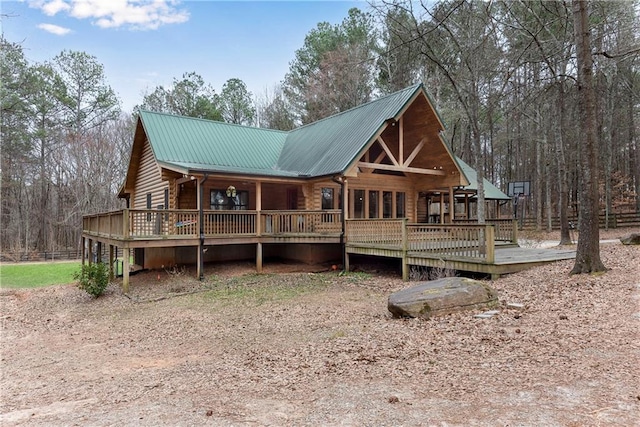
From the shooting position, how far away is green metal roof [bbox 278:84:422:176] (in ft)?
50.2

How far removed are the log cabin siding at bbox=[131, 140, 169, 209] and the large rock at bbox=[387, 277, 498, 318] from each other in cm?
1227

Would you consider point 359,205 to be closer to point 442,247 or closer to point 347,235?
point 347,235

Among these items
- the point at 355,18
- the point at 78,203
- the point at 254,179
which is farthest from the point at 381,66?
the point at 78,203

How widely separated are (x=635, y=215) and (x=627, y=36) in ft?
52.6

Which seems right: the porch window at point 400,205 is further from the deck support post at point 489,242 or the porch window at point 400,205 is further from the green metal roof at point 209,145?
the deck support post at point 489,242

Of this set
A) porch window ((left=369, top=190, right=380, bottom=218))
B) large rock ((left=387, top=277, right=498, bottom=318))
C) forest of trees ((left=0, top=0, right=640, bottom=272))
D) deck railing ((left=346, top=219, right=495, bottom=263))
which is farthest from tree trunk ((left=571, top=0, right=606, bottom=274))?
forest of trees ((left=0, top=0, right=640, bottom=272))

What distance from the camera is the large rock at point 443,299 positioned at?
23.3 feet

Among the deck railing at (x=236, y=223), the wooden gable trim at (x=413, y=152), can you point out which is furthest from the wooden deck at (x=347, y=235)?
the wooden gable trim at (x=413, y=152)

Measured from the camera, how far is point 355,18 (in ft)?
104

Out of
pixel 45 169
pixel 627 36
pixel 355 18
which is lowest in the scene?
pixel 45 169

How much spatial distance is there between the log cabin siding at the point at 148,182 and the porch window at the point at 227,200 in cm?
199

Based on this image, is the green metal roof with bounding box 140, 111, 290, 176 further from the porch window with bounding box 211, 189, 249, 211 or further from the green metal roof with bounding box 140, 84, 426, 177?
the porch window with bounding box 211, 189, 249, 211

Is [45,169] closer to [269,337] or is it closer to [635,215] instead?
[269,337]

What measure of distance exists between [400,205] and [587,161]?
Result: 10560 mm
